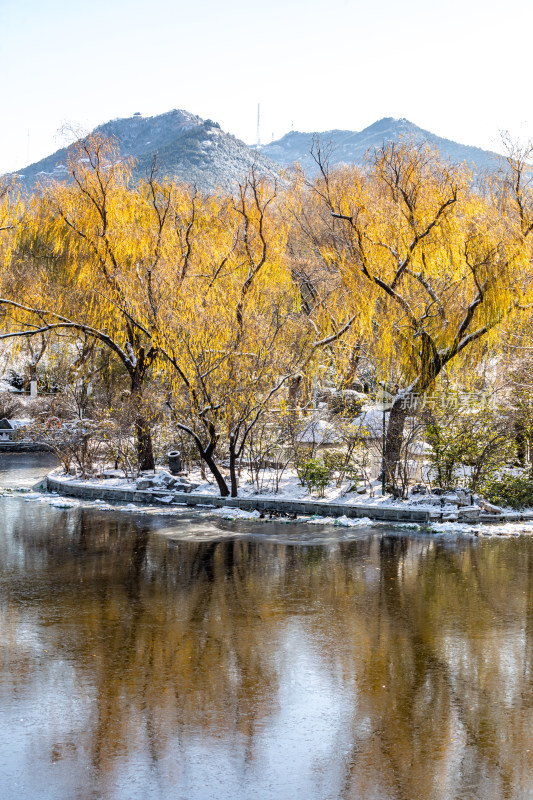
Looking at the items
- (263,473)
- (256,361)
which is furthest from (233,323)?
(263,473)

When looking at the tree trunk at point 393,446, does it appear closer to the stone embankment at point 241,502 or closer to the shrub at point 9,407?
the stone embankment at point 241,502

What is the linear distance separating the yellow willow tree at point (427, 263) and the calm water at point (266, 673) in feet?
18.8

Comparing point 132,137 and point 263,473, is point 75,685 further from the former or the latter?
point 132,137

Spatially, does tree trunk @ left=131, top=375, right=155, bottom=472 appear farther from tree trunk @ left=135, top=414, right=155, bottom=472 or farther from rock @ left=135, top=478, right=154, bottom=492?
rock @ left=135, top=478, right=154, bottom=492

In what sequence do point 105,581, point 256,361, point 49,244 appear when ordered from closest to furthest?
point 105,581 → point 256,361 → point 49,244

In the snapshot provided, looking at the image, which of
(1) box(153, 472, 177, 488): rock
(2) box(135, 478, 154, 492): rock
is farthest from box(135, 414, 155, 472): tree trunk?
(2) box(135, 478, 154, 492): rock

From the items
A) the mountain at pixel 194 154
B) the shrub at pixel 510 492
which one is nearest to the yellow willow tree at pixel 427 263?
the shrub at pixel 510 492

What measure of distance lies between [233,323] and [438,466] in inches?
207

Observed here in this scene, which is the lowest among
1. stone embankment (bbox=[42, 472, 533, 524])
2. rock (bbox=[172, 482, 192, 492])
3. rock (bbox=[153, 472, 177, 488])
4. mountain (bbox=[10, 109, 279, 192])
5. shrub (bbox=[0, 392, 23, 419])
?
stone embankment (bbox=[42, 472, 533, 524])

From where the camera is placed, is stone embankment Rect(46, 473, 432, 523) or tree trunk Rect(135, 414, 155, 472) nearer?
stone embankment Rect(46, 473, 432, 523)

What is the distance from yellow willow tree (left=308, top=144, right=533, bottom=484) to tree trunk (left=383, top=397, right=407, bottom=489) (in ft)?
0.07

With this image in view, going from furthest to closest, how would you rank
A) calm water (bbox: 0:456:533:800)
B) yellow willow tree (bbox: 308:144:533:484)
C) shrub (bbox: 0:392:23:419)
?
shrub (bbox: 0:392:23:419) < yellow willow tree (bbox: 308:144:533:484) < calm water (bbox: 0:456:533:800)

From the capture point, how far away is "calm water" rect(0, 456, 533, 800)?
17.7 ft

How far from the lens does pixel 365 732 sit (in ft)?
19.8
